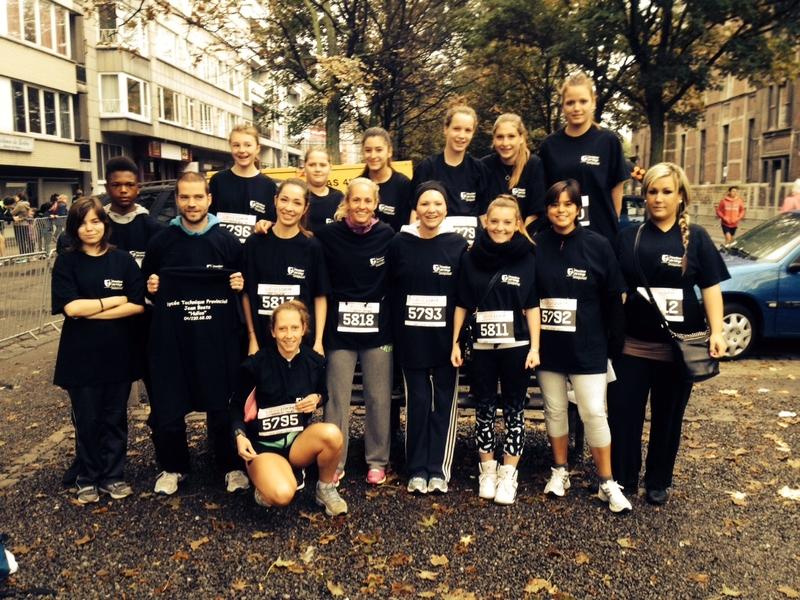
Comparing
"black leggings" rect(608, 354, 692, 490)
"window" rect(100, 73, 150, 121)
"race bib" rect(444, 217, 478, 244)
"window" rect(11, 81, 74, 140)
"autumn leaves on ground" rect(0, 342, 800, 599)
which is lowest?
"autumn leaves on ground" rect(0, 342, 800, 599)

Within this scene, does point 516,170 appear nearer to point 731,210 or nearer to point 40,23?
point 731,210

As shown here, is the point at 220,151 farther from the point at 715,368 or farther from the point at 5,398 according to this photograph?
the point at 715,368

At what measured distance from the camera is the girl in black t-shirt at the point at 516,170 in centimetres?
516

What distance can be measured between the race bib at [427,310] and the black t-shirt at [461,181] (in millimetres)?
815

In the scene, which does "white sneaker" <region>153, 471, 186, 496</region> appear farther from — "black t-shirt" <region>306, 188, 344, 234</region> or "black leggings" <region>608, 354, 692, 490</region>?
Answer: "black leggings" <region>608, 354, 692, 490</region>

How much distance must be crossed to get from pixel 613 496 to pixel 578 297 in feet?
4.11

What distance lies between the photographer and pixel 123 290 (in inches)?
187

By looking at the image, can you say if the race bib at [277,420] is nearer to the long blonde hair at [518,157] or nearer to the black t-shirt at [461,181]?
the black t-shirt at [461,181]

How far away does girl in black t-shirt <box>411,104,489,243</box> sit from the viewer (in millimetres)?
5277

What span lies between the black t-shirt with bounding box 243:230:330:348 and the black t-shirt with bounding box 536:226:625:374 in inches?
56.4

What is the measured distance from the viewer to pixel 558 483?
15.7 feet

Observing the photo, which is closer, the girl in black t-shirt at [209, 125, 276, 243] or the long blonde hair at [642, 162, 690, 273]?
the long blonde hair at [642, 162, 690, 273]

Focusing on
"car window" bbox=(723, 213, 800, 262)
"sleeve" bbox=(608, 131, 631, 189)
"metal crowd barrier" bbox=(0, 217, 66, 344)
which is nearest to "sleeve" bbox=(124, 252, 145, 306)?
"sleeve" bbox=(608, 131, 631, 189)

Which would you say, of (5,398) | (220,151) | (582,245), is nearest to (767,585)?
(582,245)
